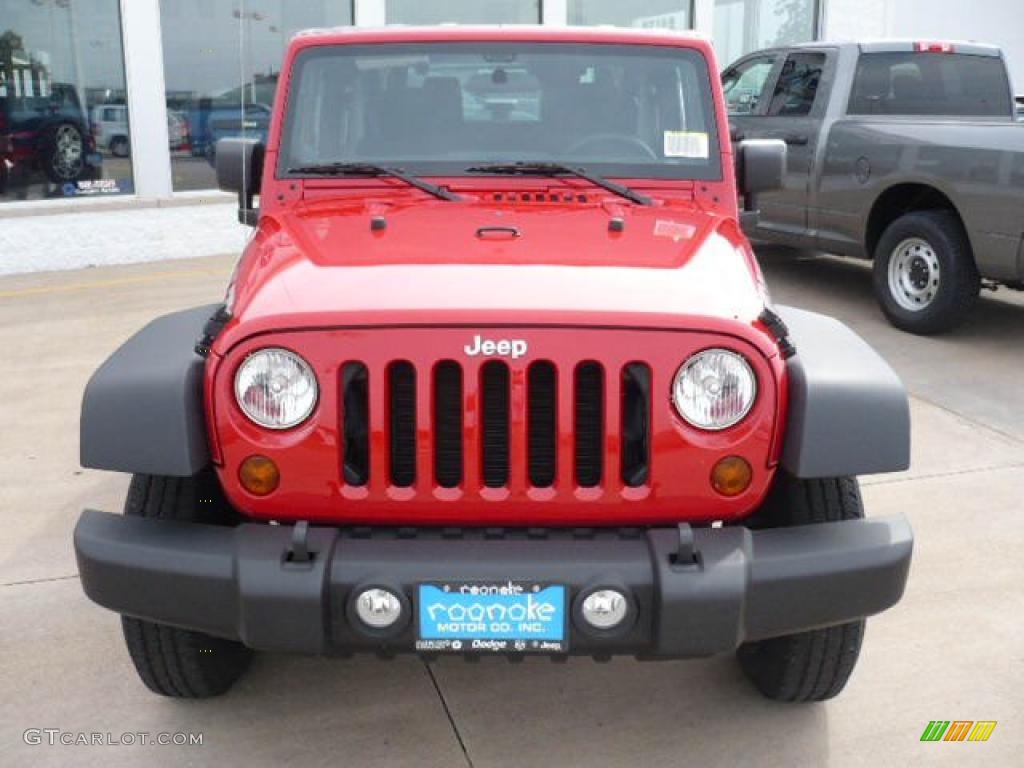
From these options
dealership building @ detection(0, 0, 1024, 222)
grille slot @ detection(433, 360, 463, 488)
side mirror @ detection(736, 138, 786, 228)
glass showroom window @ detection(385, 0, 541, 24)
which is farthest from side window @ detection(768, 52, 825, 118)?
grille slot @ detection(433, 360, 463, 488)

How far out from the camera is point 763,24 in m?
13.9

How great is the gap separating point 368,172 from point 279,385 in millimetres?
1299

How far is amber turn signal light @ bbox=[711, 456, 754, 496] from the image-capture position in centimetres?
250

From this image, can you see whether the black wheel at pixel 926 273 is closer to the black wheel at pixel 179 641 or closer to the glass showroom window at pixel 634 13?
the black wheel at pixel 179 641

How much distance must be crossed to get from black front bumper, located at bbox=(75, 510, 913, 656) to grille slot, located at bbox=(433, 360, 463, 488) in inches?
5.6

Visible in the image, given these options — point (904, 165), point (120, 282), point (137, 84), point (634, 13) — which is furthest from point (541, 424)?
point (634, 13)

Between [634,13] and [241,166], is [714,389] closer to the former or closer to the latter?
[241,166]

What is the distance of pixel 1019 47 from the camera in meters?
16.2

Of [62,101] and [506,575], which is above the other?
[62,101]

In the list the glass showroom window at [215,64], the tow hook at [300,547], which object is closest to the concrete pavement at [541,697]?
the tow hook at [300,547]

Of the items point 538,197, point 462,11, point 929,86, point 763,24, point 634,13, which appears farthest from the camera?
point 763,24

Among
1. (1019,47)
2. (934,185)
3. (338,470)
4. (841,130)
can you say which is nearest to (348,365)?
(338,470)

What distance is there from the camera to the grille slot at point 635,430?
8.11 ft

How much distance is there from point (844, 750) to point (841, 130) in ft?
18.2
